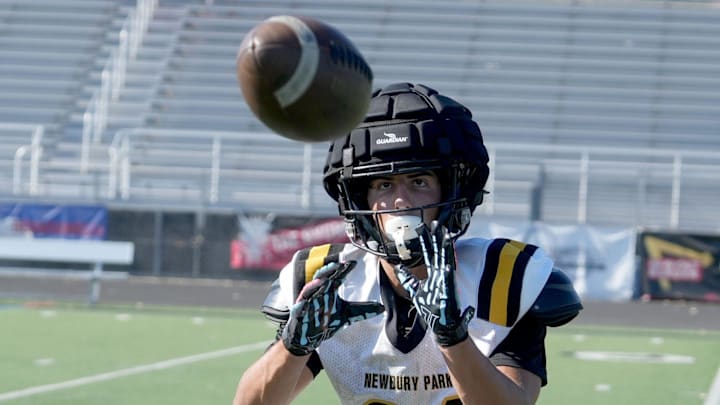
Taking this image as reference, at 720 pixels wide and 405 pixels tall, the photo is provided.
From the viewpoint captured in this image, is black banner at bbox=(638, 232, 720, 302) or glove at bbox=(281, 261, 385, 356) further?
black banner at bbox=(638, 232, 720, 302)

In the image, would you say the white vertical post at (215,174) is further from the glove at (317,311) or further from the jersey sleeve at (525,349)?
the glove at (317,311)

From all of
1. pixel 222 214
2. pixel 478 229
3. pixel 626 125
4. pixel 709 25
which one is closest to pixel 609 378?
pixel 478 229

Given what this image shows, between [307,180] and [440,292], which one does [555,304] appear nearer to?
[440,292]

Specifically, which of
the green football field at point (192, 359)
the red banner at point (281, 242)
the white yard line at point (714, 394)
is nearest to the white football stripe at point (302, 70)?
the green football field at point (192, 359)

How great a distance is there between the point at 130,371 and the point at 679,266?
831cm

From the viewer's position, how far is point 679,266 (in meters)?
14.2

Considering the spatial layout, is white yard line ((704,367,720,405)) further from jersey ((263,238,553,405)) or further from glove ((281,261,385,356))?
glove ((281,261,385,356))

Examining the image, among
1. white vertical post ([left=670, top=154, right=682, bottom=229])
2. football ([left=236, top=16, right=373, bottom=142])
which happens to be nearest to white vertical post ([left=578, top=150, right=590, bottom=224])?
white vertical post ([left=670, top=154, right=682, bottom=229])

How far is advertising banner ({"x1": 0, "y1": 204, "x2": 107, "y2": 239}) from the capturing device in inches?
602

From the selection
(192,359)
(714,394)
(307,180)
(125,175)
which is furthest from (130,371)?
(125,175)

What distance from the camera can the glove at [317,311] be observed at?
252 centimetres

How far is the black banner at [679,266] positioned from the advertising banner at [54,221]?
6.32 metres

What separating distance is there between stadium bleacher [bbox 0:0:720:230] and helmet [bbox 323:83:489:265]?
41.5 feet

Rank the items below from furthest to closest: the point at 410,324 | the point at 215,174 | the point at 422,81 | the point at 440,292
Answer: the point at 422,81
the point at 215,174
the point at 410,324
the point at 440,292
